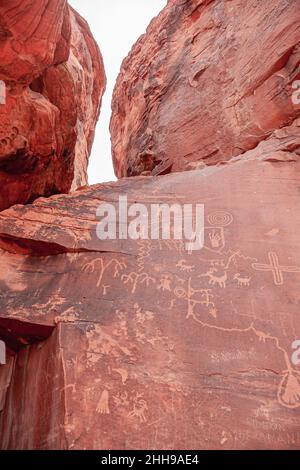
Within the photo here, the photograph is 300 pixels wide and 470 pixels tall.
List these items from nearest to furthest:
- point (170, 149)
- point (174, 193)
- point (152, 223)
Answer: point (152, 223) → point (174, 193) → point (170, 149)

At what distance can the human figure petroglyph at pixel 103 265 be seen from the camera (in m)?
4.86

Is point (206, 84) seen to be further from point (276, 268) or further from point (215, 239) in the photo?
point (276, 268)

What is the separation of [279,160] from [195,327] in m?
3.31

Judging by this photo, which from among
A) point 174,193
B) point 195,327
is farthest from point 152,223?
point 195,327

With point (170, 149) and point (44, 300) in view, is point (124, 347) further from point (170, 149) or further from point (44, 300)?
point (170, 149)

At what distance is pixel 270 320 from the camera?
4320 mm

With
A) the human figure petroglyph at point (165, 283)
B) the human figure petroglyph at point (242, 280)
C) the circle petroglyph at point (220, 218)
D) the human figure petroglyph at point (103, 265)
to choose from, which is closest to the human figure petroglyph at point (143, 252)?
the human figure petroglyph at point (103, 265)

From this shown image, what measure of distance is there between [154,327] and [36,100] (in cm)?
424

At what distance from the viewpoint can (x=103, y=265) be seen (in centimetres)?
493

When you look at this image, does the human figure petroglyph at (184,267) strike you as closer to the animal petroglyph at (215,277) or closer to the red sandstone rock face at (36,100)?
the animal petroglyph at (215,277)

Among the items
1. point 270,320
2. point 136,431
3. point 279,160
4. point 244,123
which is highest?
point 244,123

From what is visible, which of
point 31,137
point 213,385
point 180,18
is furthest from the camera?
point 180,18

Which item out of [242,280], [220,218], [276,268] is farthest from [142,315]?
[220,218]

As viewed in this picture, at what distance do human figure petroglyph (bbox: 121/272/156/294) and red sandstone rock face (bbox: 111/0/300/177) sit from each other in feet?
13.4
